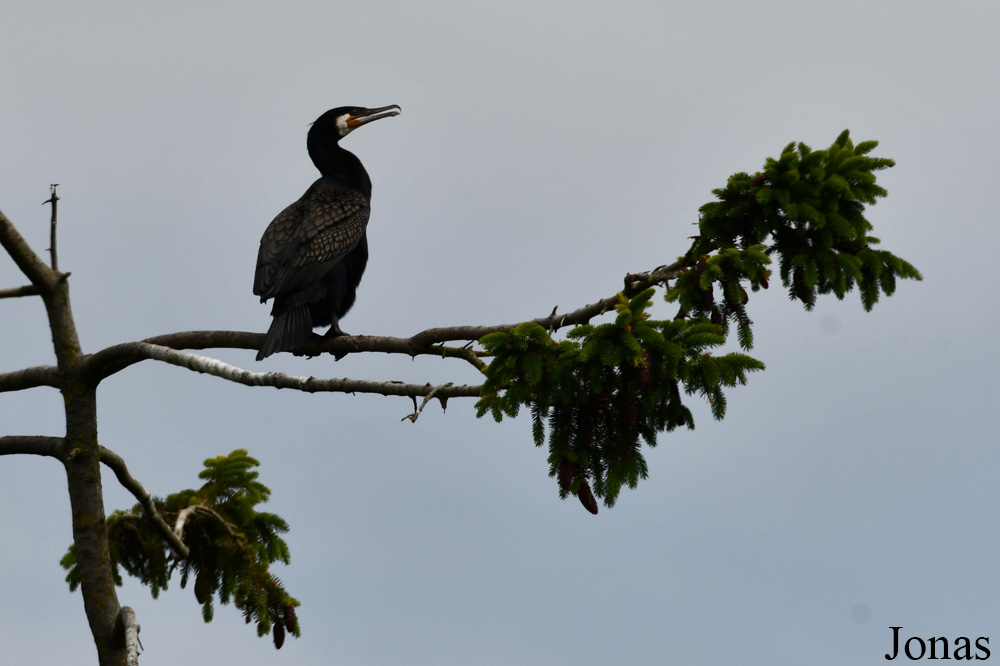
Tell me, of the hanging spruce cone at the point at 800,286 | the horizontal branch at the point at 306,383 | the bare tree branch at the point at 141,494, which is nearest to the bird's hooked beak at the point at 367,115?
the bare tree branch at the point at 141,494

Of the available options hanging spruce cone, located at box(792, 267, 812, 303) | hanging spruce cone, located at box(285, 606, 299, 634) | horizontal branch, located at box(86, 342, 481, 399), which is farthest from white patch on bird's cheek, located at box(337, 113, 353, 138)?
hanging spruce cone, located at box(792, 267, 812, 303)

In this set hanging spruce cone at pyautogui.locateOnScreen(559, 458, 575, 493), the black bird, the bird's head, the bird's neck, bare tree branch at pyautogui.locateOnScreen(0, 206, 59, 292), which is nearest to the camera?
hanging spruce cone at pyautogui.locateOnScreen(559, 458, 575, 493)

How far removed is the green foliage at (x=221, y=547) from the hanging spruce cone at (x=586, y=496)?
2.87 m

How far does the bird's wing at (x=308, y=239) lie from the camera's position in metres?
6.62

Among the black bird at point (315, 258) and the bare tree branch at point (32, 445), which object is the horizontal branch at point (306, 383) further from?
the bare tree branch at point (32, 445)

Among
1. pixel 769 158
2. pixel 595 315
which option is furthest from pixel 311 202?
pixel 769 158

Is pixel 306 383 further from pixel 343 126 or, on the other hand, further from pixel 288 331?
pixel 343 126

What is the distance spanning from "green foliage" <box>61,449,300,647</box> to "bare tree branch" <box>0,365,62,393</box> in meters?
0.94

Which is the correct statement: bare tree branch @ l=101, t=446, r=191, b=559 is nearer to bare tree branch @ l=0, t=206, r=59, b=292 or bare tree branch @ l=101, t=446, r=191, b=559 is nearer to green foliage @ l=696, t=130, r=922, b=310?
bare tree branch @ l=0, t=206, r=59, b=292

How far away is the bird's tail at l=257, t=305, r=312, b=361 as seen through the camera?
6113 millimetres

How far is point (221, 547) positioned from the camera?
21.0 ft

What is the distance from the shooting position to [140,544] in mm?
6582

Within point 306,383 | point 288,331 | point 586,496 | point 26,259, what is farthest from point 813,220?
point 26,259

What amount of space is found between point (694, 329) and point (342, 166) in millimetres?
4394
